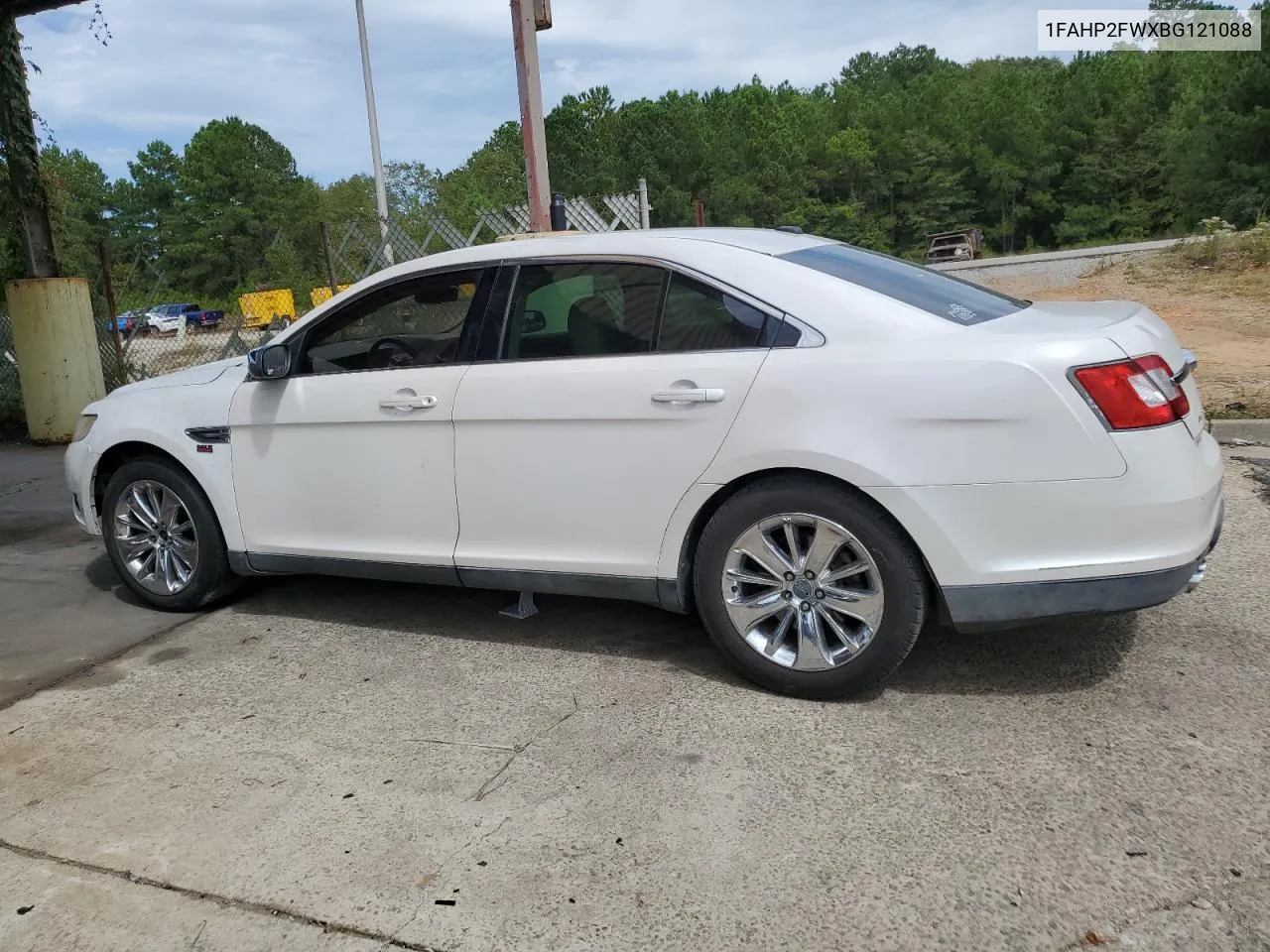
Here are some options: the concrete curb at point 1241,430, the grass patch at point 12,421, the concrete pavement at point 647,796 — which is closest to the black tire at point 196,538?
the concrete pavement at point 647,796

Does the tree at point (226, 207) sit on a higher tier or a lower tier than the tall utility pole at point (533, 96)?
higher

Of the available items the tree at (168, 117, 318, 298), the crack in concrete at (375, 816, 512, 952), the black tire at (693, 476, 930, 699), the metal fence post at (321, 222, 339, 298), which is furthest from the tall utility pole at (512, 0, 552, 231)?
the tree at (168, 117, 318, 298)

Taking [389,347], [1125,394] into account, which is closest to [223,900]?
[389,347]

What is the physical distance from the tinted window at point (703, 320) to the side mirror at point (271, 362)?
1.80 metres

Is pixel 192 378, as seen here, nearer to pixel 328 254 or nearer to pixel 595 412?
pixel 595 412

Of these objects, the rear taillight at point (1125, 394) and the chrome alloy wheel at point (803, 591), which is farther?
the chrome alloy wheel at point (803, 591)

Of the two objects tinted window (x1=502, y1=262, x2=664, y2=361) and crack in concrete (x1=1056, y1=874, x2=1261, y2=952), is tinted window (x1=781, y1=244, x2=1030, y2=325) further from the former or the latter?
crack in concrete (x1=1056, y1=874, x2=1261, y2=952)

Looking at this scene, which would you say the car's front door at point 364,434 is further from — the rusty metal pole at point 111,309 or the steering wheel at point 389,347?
the rusty metal pole at point 111,309

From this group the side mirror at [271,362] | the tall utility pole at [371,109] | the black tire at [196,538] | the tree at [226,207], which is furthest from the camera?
the tree at [226,207]

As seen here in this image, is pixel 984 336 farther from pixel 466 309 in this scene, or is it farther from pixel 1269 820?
pixel 466 309

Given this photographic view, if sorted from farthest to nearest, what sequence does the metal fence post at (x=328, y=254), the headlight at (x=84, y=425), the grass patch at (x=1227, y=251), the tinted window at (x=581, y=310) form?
the grass patch at (x=1227, y=251) < the metal fence post at (x=328, y=254) < the headlight at (x=84, y=425) < the tinted window at (x=581, y=310)

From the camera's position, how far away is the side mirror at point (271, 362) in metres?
4.55

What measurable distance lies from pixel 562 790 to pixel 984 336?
198cm

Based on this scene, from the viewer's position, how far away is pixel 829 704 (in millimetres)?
3627
